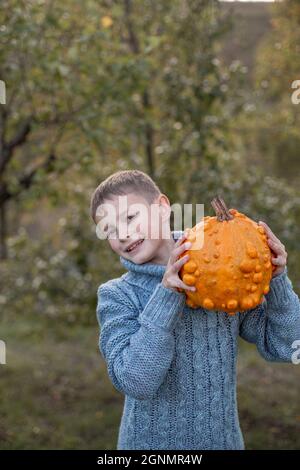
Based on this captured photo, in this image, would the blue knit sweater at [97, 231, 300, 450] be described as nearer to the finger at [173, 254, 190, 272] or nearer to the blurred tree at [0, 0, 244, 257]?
the finger at [173, 254, 190, 272]

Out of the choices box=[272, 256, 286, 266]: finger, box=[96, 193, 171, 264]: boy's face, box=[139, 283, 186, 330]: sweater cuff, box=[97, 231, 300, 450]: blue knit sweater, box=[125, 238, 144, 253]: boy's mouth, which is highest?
box=[96, 193, 171, 264]: boy's face

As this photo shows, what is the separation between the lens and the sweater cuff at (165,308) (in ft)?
7.11

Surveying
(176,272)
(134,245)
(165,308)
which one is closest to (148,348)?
(165,308)

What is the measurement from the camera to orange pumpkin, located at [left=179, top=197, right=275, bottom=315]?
214cm

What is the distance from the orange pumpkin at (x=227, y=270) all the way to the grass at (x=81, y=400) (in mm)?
3319

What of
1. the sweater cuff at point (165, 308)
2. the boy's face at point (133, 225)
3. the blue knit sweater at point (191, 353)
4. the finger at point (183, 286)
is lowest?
the blue knit sweater at point (191, 353)

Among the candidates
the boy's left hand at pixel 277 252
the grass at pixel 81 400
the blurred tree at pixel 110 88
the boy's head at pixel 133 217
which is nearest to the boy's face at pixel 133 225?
the boy's head at pixel 133 217

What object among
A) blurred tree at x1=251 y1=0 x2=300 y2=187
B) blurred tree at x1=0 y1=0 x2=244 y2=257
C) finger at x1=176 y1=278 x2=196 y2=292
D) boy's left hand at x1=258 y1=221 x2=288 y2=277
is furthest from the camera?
blurred tree at x1=251 y1=0 x2=300 y2=187

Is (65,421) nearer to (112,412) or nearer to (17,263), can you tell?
(112,412)

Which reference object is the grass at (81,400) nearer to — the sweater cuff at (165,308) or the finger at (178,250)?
the sweater cuff at (165,308)

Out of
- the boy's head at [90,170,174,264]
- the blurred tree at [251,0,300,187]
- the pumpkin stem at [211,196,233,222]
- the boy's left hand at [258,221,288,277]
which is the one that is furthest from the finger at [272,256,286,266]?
the blurred tree at [251,0,300,187]

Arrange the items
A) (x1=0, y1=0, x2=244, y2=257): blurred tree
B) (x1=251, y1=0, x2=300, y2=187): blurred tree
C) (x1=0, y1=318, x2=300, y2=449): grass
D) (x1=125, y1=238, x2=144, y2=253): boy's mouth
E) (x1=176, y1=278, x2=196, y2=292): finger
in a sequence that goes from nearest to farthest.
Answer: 1. (x1=176, y1=278, x2=196, y2=292): finger
2. (x1=125, y1=238, x2=144, y2=253): boy's mouth
3. (x1=0, y1=0, x2=244, y2=257): blurred tree
4. (x1=0, y1=318, x2=300, y2=449): grass
5. (x1=251, y1=0, x2=300, y2=187): blurred tree

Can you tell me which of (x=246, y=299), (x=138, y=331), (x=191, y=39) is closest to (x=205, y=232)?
(x=246, y=299)

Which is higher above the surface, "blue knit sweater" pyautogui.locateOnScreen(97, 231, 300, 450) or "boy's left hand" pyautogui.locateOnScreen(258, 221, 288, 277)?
"boy's left hand" pyautogui.locateOnScreen(258, 221, 288, 277)
